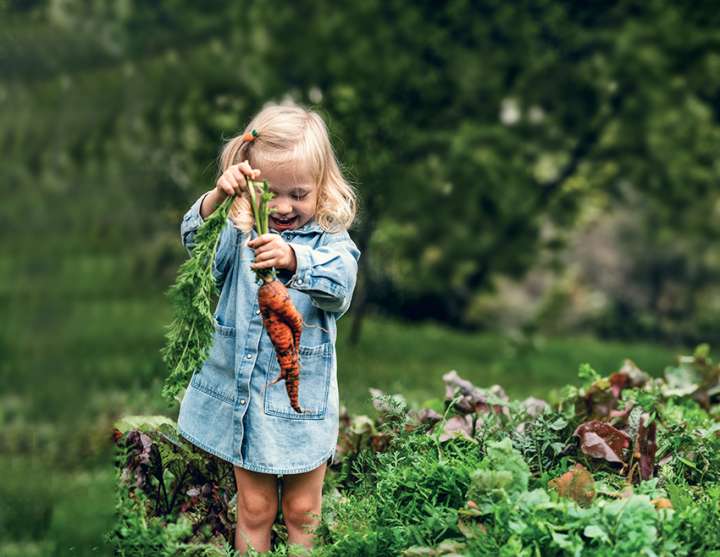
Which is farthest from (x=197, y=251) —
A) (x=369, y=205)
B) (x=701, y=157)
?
(x=701, y=157)

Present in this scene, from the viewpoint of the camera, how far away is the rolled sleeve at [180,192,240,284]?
3.12 metres

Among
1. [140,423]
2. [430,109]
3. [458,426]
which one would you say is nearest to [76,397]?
[140,423]

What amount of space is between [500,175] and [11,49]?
20.3ft

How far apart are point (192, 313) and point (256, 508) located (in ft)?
2.42

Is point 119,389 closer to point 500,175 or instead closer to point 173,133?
point 173,133

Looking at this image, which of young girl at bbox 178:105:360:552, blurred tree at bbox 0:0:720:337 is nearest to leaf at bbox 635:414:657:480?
young girl at bbox 178:105:360:552

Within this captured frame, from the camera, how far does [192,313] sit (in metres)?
2.90

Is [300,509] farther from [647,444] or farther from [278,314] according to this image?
[647,444]

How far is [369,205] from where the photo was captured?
739 cm

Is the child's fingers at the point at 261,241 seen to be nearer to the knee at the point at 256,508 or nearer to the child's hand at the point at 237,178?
the child's hand at the point at 237,178

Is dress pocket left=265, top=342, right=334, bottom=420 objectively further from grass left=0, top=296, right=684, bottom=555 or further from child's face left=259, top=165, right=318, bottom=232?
grass left=0, top=296, right=684, bottom=555

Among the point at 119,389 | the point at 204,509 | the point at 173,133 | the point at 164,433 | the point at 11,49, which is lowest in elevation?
the point at 204,509

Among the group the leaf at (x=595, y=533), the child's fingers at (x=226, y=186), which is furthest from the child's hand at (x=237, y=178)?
the leaf at (x=595, y=533)

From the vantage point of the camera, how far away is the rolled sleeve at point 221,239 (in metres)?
3.12
